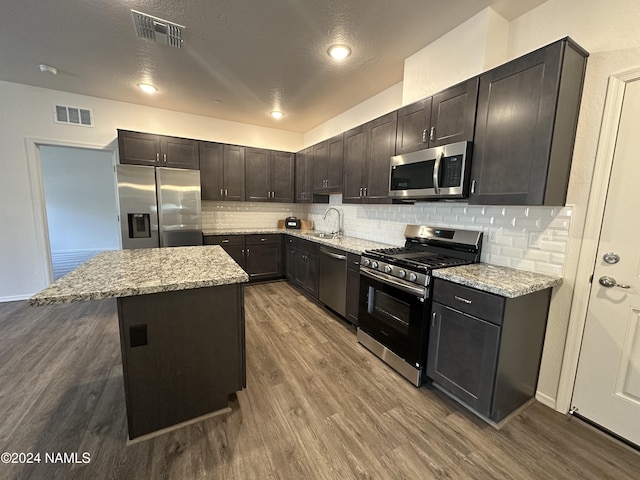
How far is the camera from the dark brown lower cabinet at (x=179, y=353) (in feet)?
4.85

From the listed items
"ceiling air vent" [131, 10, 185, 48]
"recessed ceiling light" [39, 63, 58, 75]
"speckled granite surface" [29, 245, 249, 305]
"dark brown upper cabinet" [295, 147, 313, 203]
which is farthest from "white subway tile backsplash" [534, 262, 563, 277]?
"recessed ceiling light" [39, 63, 58, 75]

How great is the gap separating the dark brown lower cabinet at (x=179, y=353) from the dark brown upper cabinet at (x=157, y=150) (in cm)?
315

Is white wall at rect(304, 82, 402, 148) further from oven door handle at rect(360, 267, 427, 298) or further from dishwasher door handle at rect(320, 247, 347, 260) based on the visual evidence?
oven door handle at rect(360, 267, 427, 298)

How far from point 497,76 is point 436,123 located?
49cm

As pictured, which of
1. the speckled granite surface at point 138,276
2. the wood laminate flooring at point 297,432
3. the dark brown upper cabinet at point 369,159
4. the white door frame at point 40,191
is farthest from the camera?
the white door frame at point 40,191

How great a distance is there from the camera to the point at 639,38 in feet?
4.88

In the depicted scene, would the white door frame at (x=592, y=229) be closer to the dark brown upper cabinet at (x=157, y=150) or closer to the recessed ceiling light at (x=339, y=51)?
the recessed ceiling light at (x=339, y=51)

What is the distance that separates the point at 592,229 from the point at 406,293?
48.7 inches

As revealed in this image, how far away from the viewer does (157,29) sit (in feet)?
7.18

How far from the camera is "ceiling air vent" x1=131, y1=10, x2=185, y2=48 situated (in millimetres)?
2072

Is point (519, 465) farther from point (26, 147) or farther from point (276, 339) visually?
point (26, 147)

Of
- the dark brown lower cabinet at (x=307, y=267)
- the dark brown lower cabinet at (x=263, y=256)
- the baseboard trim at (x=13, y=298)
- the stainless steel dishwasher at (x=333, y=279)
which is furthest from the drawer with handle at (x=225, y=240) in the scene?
the baseboard trim at (x=13, y=298)

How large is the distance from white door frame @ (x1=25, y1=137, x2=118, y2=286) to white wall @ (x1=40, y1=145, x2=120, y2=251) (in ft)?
10.4

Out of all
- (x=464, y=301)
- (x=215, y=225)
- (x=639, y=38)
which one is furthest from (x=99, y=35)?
(x=639, y=38)
